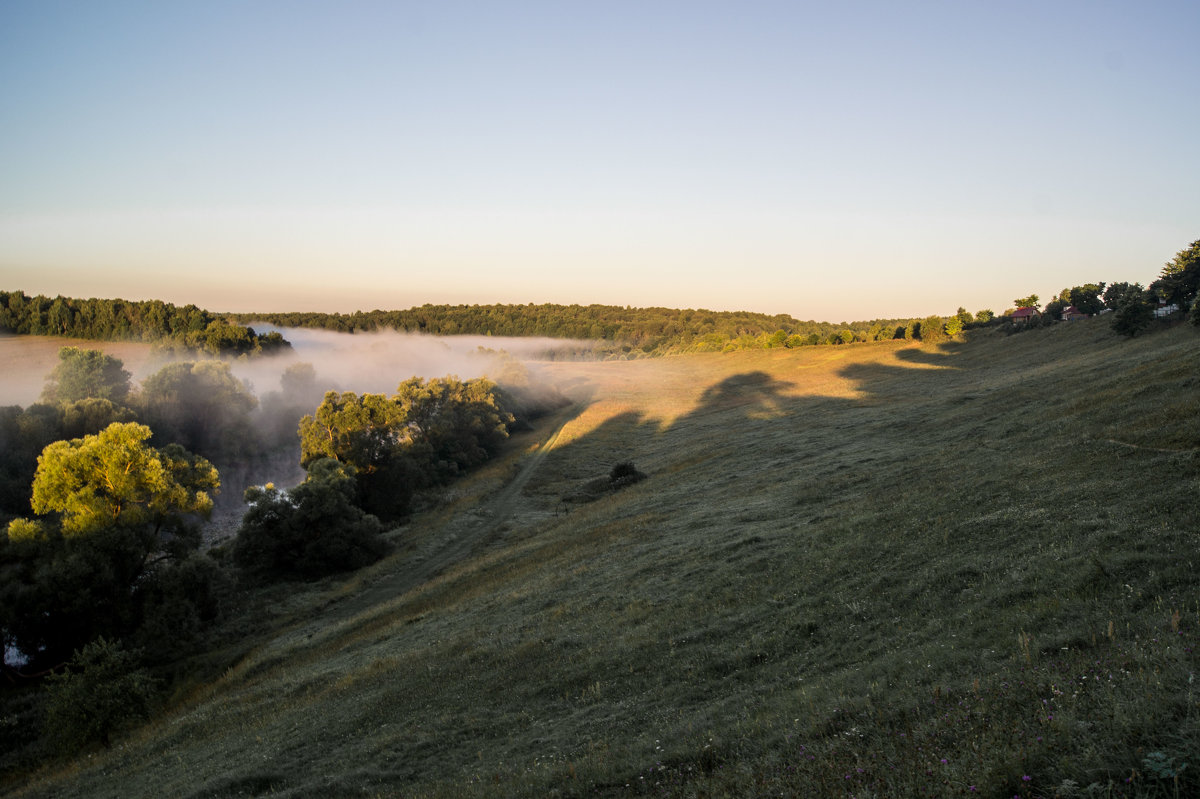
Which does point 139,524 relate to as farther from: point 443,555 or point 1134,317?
point 1134,317

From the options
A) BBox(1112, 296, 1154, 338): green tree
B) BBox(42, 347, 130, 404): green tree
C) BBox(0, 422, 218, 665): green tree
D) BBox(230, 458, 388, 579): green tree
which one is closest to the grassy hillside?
BBox(230, 458, 388, 579): green tree

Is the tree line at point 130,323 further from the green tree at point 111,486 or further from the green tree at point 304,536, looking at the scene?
the green tree at point 111,486

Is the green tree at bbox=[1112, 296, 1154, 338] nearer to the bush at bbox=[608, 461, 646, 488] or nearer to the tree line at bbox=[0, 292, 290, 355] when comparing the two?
the bush at bbox=[608, 461, 646, 488]

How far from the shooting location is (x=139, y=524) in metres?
35.6

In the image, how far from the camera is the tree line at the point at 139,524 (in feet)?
94.2

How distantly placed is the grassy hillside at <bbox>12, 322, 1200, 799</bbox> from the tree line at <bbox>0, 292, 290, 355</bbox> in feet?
322

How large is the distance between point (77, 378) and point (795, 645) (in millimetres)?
82320

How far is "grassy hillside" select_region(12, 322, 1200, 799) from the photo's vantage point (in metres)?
7.45

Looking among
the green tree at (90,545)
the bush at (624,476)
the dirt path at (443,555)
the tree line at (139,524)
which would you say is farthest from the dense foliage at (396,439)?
the bush at (624,476)

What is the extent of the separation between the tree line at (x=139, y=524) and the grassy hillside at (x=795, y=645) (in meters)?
3.90

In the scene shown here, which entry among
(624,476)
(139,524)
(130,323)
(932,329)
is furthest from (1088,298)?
(130,323)

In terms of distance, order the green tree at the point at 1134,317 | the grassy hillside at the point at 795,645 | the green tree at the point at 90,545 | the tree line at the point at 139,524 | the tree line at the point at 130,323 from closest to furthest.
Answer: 1. the grassy hillside at the point at 795,645
2. the tree line at the point at 139,524
3. the green tree at the point at 90,545
4. the green tree at the point at 1134,317
5. the tree line at the point at 130,323

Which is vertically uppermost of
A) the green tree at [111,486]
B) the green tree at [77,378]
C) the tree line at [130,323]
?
the tree line at [130,323]

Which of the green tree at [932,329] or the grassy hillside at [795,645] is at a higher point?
the green tree at [932,329]
